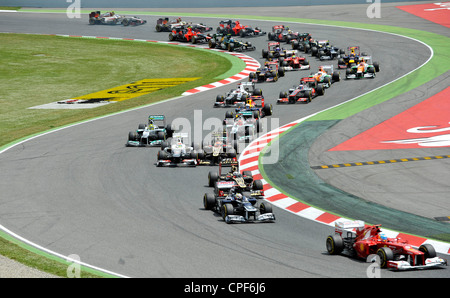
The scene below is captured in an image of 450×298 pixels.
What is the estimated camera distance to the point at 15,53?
198ft

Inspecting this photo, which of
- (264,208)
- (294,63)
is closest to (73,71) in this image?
(294,63)

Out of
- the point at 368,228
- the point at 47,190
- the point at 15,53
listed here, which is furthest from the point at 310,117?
the point at 15,53

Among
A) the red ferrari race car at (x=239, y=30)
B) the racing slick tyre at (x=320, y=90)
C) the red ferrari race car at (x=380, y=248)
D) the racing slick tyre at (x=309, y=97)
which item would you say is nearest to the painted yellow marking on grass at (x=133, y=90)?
the racing slick tyre at (x=320, y=90)

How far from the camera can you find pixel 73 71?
175 ft

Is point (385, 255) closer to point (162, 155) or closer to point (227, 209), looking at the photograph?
point (227, 209)

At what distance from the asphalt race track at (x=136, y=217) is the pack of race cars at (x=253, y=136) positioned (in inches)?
17.9

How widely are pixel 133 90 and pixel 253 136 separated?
50.6 ft

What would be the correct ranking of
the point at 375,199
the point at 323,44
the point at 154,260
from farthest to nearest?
1. the point at 323,44
2. the point at 375,199
3. the point at 154,260

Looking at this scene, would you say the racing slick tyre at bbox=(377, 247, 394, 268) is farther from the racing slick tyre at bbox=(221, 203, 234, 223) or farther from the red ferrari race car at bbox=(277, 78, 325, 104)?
the red ferrari race car at bbox=(277, 78, 325, 104)

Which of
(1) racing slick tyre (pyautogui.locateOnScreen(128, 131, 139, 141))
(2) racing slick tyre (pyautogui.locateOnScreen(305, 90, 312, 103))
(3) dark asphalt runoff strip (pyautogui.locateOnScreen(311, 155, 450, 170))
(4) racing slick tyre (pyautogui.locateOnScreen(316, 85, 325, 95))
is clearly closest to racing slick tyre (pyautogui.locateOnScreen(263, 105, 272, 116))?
(2) racing slick tyre (pyautogui.locateOnScreen(305, 90, 312, 103))

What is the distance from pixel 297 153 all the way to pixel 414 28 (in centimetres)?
3560

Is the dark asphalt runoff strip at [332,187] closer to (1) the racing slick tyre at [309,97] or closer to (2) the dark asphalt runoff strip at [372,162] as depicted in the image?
(2) the dark asphalt runoff strip at [372,162]

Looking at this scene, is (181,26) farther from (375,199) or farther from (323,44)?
(375,199)

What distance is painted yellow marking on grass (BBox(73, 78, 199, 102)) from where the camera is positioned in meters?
44.2
